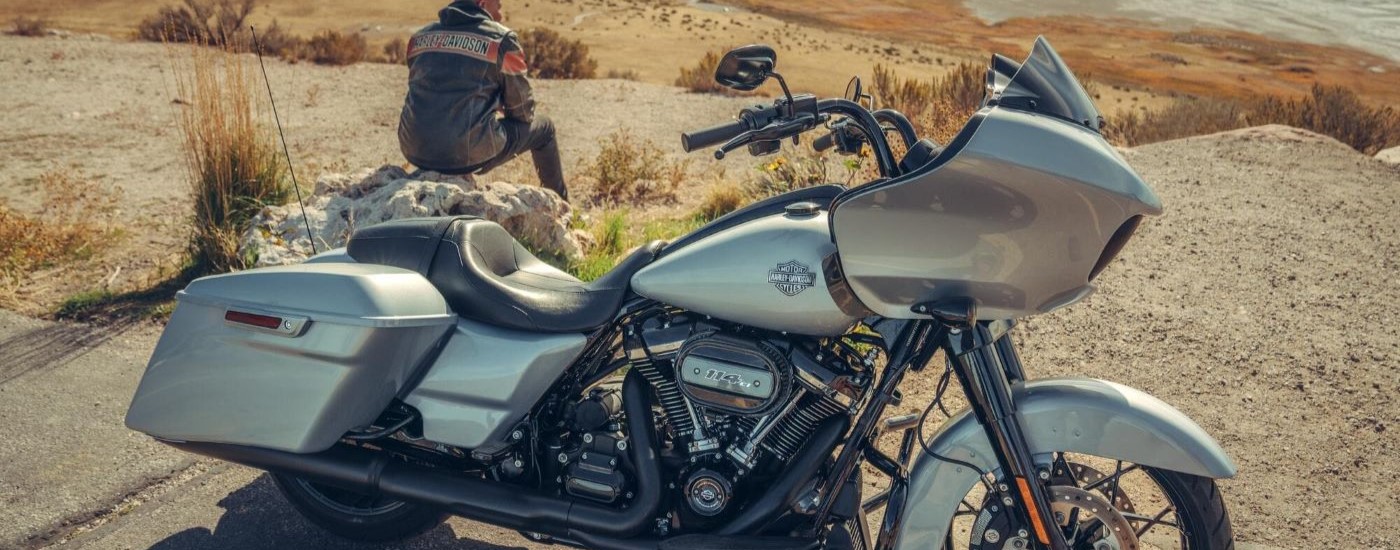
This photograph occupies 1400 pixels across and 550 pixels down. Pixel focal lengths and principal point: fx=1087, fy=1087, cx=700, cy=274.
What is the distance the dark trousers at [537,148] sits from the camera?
7.12m

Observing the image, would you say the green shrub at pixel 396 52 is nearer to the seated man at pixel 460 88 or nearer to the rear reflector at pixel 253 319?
the seated man at pixel 460 88

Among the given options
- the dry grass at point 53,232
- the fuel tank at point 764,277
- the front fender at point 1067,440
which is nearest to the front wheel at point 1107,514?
the front fender at point 1067,440

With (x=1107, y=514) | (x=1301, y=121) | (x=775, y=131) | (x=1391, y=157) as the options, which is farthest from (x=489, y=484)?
(x=1301, y=121)

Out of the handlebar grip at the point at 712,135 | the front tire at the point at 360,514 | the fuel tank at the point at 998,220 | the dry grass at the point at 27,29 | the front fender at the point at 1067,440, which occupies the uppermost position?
the handlebar grip at the point at 712,135

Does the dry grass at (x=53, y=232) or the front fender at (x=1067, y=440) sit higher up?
the front fender at (x=1067, y=440)

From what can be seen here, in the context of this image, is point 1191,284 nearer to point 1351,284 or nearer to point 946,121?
point 1351,284

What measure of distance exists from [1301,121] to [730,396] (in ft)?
35.5

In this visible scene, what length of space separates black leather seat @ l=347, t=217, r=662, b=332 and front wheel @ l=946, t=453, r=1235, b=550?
50.2 inches

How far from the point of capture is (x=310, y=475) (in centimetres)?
346

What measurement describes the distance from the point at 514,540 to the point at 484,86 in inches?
141

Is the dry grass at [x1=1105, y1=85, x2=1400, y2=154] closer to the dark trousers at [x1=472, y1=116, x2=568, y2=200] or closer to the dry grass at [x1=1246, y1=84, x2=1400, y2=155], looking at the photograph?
the dry grass at [x1=1246, y1=84, x2=1400, y2=155]

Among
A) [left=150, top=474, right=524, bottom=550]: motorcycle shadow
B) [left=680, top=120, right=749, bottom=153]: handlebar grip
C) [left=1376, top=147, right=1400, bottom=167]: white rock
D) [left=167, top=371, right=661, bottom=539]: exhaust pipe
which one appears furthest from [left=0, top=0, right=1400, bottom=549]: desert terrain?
[left=680, top=120, right=749, bottom=153]: handlebar grip

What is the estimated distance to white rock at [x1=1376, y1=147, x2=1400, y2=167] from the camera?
925 centimetres

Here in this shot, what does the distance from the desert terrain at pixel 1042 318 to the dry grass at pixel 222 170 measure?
1.26 feet
